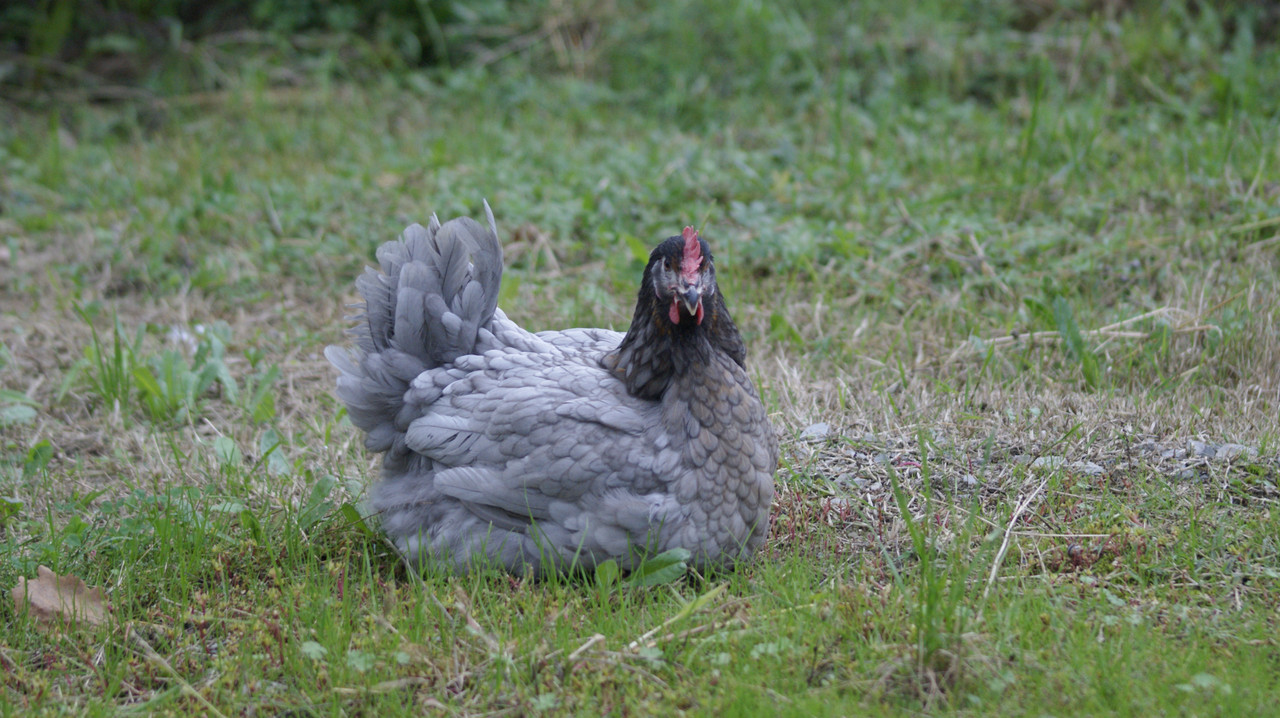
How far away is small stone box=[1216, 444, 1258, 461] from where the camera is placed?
359 centimetres

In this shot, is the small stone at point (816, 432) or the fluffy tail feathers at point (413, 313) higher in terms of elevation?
the fluffy tail feathers at point (413, 313)

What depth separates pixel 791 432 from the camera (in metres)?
4.12

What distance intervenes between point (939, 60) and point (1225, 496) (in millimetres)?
4860

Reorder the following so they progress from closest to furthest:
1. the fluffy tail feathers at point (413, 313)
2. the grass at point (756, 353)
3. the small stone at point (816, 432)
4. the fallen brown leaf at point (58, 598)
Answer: the grass at point (756, 353), the fallen brown leaf at point (58, 598), the fluffy tail feathers at point (413, 313), the small stone at point (816, 432)

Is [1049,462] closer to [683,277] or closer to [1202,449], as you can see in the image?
[1202,449]

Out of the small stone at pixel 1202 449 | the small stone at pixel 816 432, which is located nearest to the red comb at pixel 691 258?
the small stone at pixel 816 432

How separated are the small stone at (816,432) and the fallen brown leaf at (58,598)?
7.93ft

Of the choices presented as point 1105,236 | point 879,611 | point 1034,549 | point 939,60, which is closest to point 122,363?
point 879,611

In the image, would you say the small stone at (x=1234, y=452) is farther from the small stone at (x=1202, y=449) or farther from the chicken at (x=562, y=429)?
the chicken at (x=562, y=429)

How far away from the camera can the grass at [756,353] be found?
280 cm

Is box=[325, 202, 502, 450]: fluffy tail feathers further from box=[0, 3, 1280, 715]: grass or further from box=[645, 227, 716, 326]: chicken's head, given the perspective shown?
box=[645, 227, 716, 326]: chicken's head

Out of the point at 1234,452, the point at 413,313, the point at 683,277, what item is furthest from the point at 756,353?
the point at 1234,452

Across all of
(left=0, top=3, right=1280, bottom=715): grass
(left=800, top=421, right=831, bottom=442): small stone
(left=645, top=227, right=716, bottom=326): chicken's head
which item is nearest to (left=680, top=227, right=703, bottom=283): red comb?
(left=645, top=227, right=716, bottom=326): chicken's head

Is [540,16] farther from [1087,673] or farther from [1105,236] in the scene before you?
[1087,673]
